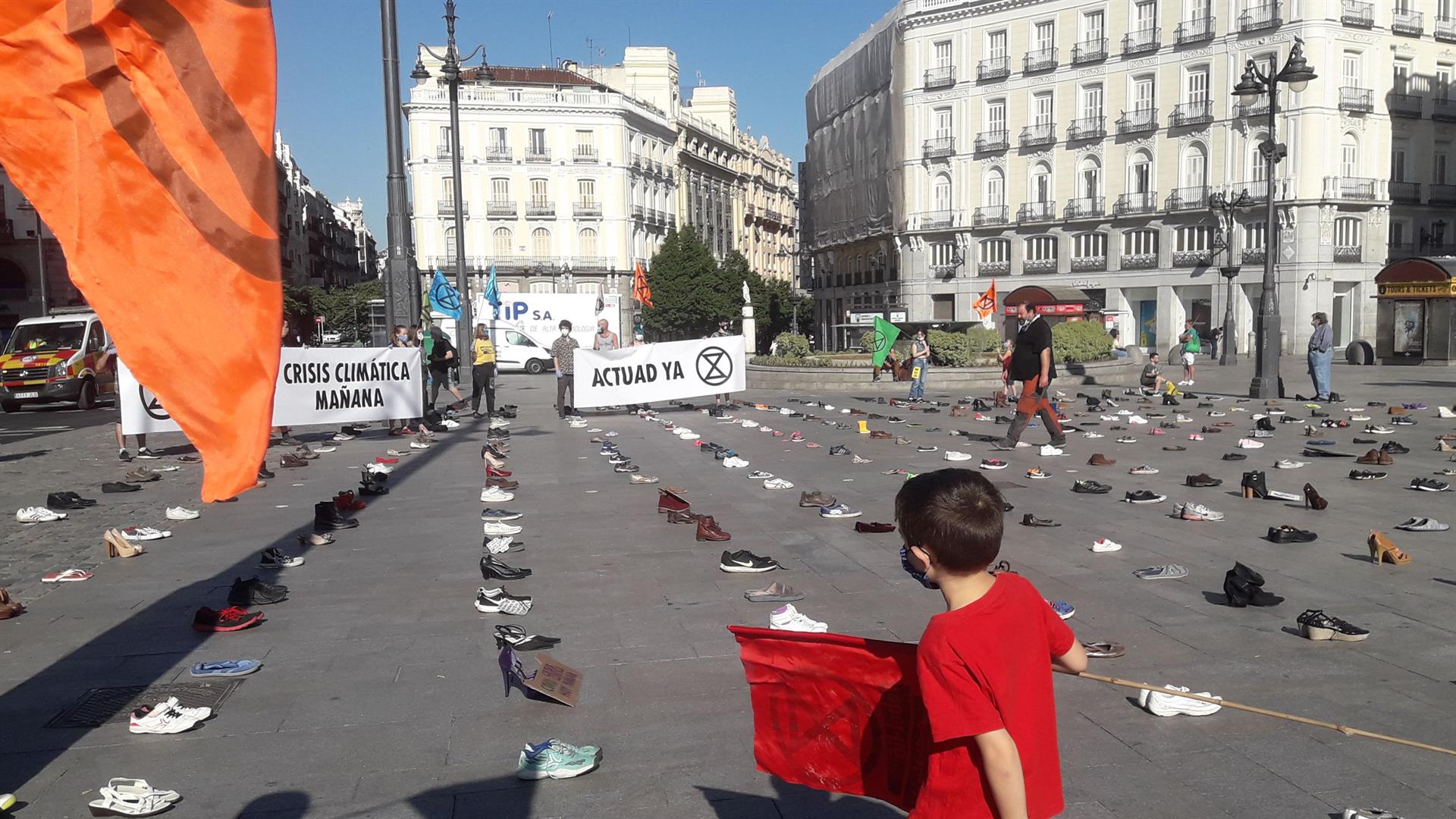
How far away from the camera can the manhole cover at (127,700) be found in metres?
4.73

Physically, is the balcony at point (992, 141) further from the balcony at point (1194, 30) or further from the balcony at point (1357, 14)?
the balcony at point (1357, 14)

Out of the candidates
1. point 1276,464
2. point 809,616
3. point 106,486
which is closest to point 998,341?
point 1276,464

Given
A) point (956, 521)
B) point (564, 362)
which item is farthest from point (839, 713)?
point (564, 362)

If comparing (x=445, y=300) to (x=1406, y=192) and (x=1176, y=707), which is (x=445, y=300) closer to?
(x=1176, y=707)

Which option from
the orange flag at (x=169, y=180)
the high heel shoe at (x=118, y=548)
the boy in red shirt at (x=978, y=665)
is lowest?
the high heel shoe at (x=118, y=548)

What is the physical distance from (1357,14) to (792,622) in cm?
5472

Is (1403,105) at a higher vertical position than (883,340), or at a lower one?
higher

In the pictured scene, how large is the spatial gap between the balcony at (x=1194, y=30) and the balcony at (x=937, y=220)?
13.8m

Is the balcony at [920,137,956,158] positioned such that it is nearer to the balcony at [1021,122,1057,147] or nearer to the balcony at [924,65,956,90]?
the balcony at [924,65,956,90]

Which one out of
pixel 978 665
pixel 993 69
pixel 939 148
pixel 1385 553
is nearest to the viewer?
pixel 978 665

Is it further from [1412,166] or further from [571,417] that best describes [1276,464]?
[1412,166]

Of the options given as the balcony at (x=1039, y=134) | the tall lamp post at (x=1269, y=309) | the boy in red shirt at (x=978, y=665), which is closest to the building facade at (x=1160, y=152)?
the balcony at (x=1039, y=134)

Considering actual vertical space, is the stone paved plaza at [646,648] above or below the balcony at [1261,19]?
below

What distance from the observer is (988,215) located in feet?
191
